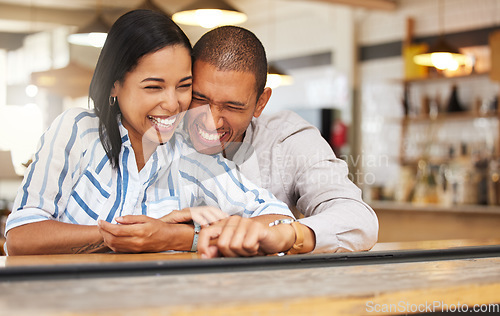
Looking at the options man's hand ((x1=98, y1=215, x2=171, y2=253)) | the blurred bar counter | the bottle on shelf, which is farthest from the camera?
the bottle on shelf

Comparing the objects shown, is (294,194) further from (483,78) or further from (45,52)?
(483,78)

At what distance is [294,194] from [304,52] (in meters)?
5.08

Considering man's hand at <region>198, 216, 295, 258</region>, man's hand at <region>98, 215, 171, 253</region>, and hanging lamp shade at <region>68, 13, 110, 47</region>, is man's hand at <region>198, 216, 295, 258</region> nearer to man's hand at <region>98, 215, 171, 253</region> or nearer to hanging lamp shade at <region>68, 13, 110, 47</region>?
man's hand at <region>98, 215, 171, 253</region>

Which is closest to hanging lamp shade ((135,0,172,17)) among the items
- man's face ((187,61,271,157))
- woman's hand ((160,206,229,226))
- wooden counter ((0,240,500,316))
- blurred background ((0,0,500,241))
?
blurred background ((0,0,500,241))

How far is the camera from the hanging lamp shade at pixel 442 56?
14.0 feet

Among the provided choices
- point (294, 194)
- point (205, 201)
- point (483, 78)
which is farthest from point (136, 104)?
point (483, 78)

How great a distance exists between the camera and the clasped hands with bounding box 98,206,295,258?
2.73 feet

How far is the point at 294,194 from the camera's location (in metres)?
1.23

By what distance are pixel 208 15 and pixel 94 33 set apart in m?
0.21

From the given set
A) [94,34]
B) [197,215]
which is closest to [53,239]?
[197,215]

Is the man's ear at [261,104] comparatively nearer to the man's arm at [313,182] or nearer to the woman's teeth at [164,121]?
the man's arm at [313,182]

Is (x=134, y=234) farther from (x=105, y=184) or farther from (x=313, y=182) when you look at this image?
(x=313, y=182)

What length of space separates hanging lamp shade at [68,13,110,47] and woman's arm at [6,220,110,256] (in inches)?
12.6

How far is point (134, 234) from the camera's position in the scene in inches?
37.8
